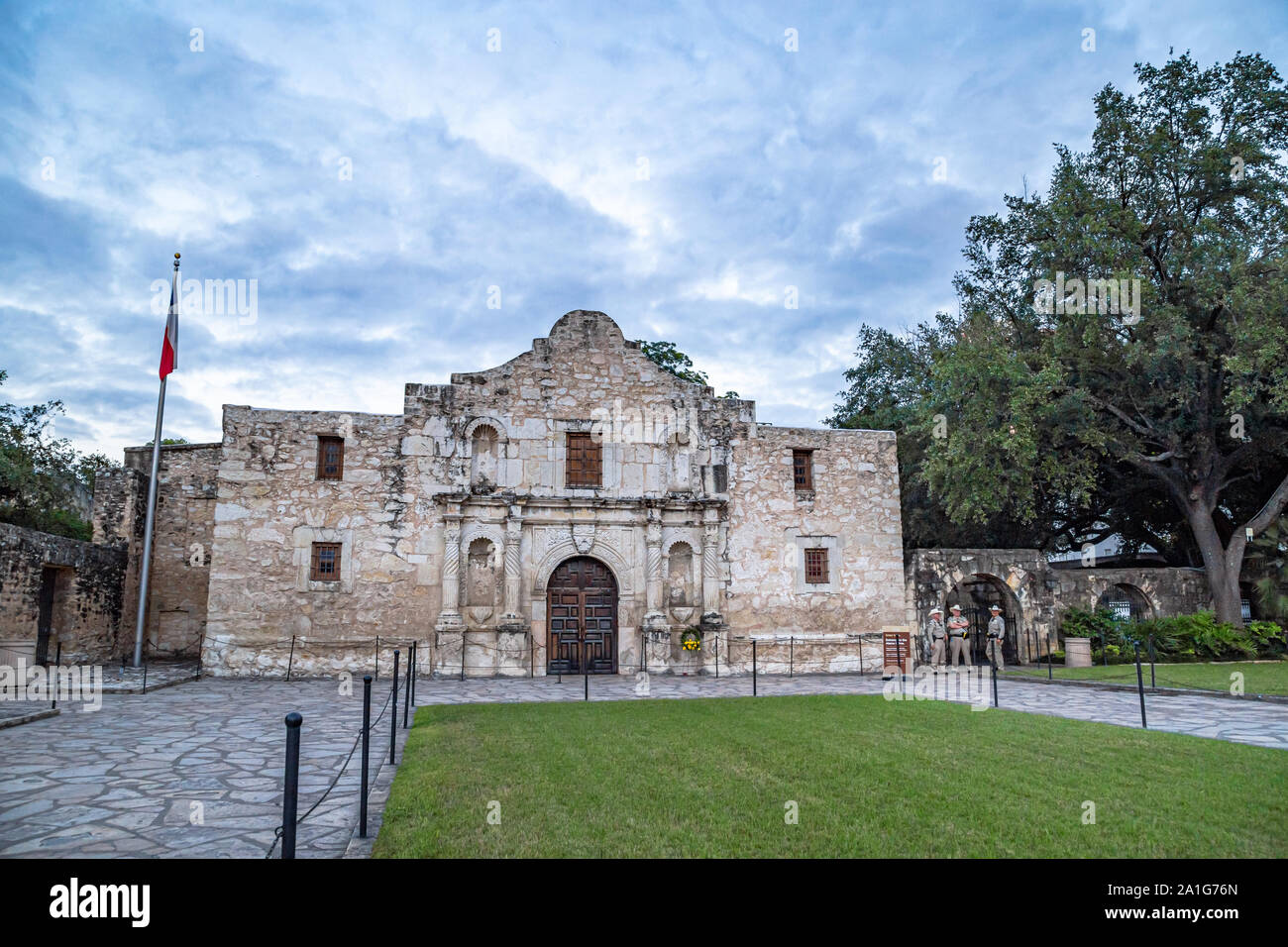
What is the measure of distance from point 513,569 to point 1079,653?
45.3ft

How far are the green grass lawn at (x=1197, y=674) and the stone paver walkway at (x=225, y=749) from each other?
1.32 m

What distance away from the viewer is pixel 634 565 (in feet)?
59.0

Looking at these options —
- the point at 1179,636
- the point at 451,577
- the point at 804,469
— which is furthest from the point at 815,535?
the point at 1179,636

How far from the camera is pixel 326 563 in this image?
17.0 m

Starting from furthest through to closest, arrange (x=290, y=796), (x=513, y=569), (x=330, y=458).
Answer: (x=330, y=458), (x=513, y=569), (x=290, y=796)

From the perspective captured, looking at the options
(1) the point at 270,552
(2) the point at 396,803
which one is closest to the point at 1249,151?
(2) the point at 396,803

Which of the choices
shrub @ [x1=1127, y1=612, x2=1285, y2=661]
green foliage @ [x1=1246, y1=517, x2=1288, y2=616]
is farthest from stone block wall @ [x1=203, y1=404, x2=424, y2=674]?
green foliage @ [x1=1246, y1=517, x2=1288, y2=616]

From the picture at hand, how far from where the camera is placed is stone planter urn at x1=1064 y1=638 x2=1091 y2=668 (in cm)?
1872

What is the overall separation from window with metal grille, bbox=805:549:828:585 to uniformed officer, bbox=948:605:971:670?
9.98 ft

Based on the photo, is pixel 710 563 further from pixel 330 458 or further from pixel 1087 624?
pixel 1087 624

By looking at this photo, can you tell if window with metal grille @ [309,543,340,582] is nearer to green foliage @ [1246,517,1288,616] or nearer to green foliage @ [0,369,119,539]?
green foliage @ [0,369,119,539]

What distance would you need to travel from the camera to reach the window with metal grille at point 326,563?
1697cm

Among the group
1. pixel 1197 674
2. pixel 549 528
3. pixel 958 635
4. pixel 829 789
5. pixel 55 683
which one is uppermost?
pixel 549 528

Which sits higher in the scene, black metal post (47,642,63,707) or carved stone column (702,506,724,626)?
carved stone column (702,506,724,626)
